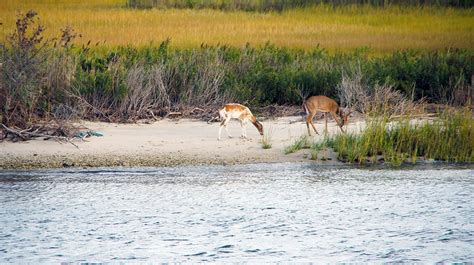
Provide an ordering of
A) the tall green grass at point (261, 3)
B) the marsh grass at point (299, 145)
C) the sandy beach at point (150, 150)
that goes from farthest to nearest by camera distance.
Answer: the tall green grass at point (261, 3)
the marsh grass at point (299, 145)
the sandy beach at point (150, 150)

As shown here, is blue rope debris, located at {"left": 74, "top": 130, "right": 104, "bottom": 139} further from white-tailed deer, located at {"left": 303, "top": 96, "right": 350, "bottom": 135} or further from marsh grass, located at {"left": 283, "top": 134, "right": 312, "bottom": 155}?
white-tailed deer, located at {"left": 303, "top": 96, "right": 350, "bottom": 135}

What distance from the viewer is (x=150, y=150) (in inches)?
580

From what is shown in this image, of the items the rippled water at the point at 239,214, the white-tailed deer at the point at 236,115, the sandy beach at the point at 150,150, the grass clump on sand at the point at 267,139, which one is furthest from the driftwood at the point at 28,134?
the grass clump on sand at the point at 267,139

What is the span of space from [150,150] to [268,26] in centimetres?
1769

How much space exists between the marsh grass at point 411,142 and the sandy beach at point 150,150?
37cm

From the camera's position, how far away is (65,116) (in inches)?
629

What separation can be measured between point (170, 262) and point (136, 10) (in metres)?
26.9

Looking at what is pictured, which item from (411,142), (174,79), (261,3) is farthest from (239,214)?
(261,3)

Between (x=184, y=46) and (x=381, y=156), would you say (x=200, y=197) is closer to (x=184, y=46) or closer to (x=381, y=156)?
(x=381, y=156)

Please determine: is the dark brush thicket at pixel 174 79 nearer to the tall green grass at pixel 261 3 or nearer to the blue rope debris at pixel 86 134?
the blue rope debris at pixel 86 134

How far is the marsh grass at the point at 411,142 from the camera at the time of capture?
47.1ft

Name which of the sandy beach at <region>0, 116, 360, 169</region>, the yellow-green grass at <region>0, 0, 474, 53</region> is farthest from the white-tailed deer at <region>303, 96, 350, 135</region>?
the yellow-green grass at <region>0, 0, 474, 53</region>

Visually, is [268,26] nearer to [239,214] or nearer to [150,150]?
[150,150]

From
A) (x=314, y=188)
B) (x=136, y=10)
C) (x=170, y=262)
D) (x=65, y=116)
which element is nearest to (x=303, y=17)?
(x=136, y=10)
